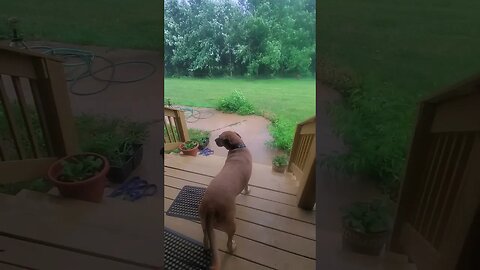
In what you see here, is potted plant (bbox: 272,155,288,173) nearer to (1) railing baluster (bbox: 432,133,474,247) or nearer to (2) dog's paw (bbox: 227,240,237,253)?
(2) dog's paw (bbox: 227,240,237,253)

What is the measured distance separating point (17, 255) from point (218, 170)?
758mm

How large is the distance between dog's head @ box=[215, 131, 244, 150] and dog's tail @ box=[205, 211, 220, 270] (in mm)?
217

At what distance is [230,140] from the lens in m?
1.07

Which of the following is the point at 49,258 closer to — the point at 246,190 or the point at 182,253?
the point at 182,253

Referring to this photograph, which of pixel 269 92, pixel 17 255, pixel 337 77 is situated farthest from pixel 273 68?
pixel 17 255

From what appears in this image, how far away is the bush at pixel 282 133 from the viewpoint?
3.47 feet

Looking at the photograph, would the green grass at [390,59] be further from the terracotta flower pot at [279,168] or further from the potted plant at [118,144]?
the potted plant at [118,144]

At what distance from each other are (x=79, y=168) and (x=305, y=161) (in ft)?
2.40

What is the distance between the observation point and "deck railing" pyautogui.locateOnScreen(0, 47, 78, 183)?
103 cm

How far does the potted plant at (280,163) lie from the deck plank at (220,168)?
0.06 ft

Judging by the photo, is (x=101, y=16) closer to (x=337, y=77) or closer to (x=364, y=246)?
(x=337, y=77)

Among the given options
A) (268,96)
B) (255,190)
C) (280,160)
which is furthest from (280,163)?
(268,96)

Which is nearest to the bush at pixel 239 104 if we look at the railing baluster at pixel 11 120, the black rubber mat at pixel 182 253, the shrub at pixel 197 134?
the shrub at pixel 197 134

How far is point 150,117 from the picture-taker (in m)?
1.07
